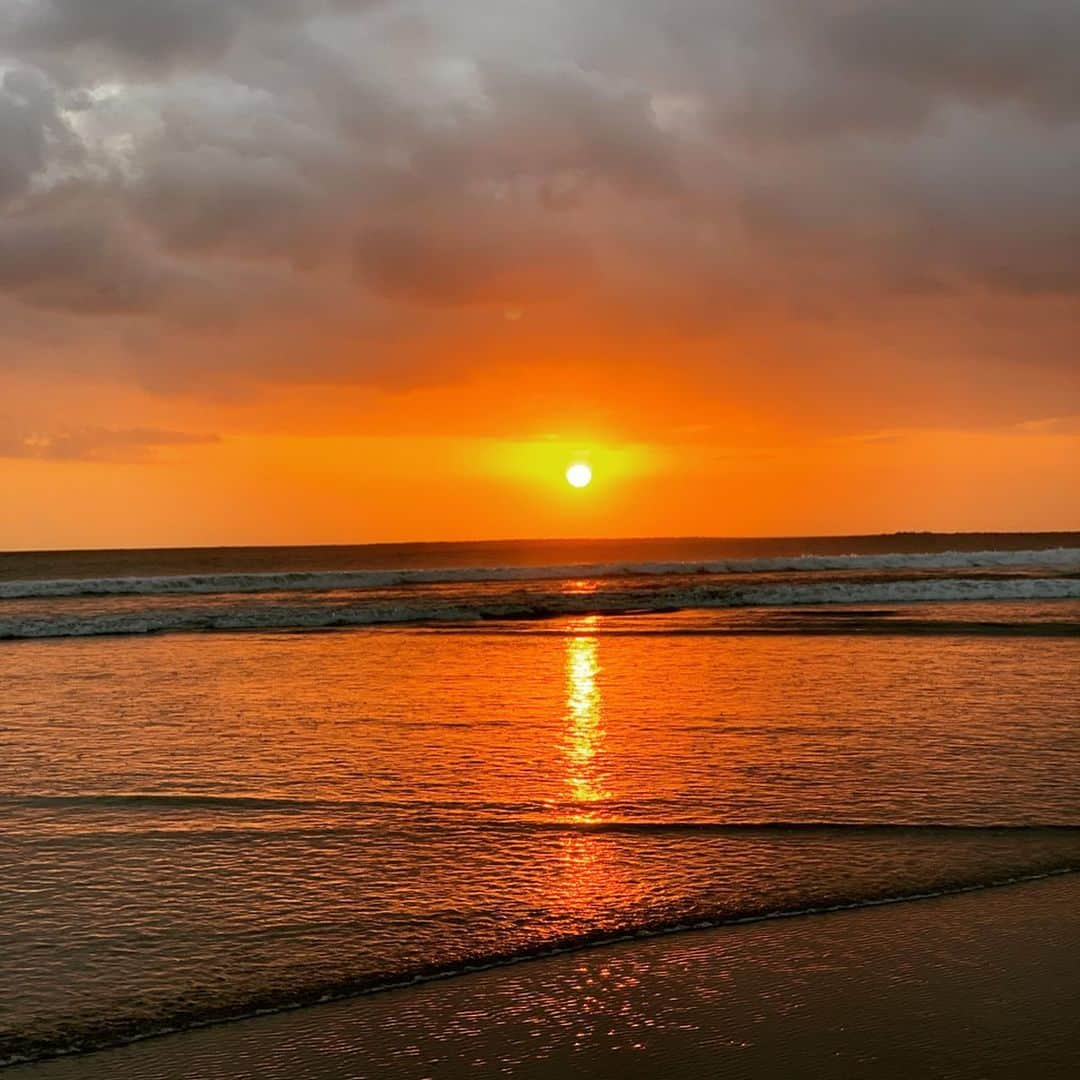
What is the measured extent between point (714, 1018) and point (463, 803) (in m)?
3.53

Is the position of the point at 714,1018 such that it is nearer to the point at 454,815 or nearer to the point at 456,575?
the point at 454,815

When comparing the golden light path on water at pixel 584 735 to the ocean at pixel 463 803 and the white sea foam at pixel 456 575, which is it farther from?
the white sea foam at pixel 456 575

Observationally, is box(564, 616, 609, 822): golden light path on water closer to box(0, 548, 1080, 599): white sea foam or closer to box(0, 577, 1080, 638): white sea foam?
box(0, 577, 1080, 638): white sea foam

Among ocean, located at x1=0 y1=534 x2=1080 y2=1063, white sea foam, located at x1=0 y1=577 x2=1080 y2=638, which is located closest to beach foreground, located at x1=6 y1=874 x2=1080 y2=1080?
ocean, located at x1=0 y1=534 x2=1080 y2=1063

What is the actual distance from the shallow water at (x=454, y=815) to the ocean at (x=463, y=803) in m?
0.03

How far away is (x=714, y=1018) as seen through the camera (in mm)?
4453

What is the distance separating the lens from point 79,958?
5.02 m

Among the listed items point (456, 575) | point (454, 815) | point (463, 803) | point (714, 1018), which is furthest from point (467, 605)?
point (714, 1018)

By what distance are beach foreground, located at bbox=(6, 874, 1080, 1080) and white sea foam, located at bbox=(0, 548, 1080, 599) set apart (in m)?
36.7

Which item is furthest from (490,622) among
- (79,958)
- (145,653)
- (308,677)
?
(79,958)

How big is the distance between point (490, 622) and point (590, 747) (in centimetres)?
1799

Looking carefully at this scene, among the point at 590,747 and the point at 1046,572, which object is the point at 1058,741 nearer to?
the point at 590,747

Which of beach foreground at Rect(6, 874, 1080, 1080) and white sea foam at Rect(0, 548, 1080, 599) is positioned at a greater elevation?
white sea foam at Rect(0, 548, 1080, 599)

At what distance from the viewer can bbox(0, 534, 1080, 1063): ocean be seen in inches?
202
